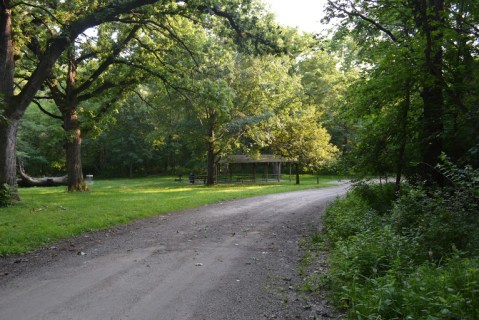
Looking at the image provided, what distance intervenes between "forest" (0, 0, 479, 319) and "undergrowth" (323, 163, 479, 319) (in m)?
0.02

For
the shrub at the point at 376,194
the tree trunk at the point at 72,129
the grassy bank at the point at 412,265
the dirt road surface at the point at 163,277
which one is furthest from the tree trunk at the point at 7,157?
the shrub at the point at 376,194

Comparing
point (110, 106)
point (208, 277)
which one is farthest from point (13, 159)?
point (208, 277)

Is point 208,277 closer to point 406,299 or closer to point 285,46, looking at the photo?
point 406,299

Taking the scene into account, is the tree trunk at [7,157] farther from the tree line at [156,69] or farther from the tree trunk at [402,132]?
the tree trunk at [402,132]

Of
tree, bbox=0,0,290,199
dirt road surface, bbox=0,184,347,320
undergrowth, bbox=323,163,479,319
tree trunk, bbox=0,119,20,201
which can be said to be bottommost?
dirt road surface, bbox=0,184,347,320

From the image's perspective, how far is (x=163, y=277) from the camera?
233 inches

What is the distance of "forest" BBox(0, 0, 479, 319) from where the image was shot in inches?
212

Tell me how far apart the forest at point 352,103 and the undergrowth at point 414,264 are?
2 cm

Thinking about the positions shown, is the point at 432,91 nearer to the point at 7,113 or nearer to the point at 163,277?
the point at 163,277

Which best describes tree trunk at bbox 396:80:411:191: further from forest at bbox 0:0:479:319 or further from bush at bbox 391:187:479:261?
bush at bbox 391:187:479:261

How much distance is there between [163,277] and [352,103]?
9.17 m

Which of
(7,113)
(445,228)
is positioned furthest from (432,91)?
(7,113)

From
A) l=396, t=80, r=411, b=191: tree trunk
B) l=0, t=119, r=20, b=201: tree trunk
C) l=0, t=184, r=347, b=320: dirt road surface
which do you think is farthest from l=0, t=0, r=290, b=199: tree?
l=0, t=184, r=347, b=320: dirt road surface

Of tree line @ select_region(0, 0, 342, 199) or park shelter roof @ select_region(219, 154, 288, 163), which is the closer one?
tree line @ select_region(0, 0, 342, 199)
